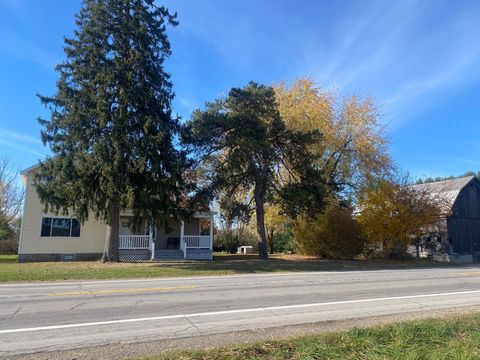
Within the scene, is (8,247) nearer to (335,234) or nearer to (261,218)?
(261,218)

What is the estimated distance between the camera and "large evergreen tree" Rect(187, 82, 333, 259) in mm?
25125

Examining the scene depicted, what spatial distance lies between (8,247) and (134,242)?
1632cm

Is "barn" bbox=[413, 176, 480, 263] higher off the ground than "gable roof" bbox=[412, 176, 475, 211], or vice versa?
"gable roof" bbox=[412, 176, 475, 211]

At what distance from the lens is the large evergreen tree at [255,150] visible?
2512cm

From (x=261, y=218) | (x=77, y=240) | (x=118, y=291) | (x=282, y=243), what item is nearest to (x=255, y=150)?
(x=261, y=218)

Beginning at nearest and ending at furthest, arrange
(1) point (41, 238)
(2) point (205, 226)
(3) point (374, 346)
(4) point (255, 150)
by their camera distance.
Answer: (3) point (374, 346)
(4) point (255, 150)
(1) point (41, 238)
(2) point (205, 226)

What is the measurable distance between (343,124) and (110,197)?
63.8 ft

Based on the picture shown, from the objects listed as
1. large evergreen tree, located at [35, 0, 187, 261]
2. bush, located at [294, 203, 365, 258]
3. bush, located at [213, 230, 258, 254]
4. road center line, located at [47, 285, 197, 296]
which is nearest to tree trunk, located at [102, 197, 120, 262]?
large evergreen tree, located at [35, 0, 187, 261]

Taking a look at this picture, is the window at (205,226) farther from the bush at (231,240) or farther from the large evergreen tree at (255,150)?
the large evergreen tree at (255,150)

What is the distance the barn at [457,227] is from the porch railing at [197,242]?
58.9 feet

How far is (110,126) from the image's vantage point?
21.9 meters

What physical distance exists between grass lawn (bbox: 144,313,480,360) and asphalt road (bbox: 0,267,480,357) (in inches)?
60.5

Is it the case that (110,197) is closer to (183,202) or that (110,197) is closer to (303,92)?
(183,202)

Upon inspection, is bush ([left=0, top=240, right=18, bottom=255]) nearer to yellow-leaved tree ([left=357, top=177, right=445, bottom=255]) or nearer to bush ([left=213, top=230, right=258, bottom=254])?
bush ([left=213, top=230, right=258, bottom=254])
